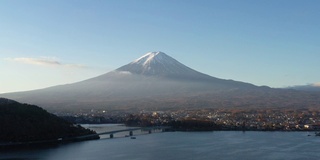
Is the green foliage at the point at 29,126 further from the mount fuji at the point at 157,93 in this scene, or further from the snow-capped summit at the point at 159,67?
the snow-capped summit at the point at 159,67

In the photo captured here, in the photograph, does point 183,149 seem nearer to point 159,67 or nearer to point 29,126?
point 29,126

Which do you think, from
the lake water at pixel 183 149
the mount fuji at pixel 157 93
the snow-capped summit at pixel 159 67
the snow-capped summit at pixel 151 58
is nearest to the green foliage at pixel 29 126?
the lake water at pixel 183 149

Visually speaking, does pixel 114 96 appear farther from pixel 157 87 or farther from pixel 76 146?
pixel 76 146

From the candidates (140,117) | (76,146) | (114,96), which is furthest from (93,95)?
(76,146)

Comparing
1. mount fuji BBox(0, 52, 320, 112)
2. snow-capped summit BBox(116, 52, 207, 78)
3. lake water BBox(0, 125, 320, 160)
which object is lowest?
lake water BBox(0, 125, 320, 160)

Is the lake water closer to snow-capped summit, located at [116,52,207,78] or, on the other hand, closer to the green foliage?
the green foliage

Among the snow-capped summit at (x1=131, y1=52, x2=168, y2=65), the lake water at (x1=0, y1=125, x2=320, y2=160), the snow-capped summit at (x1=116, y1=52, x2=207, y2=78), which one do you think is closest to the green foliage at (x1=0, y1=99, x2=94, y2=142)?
the lake water at (x1=0, y1=125, x2=320, y2=160)

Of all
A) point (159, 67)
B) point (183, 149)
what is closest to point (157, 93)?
point (159, 67)
